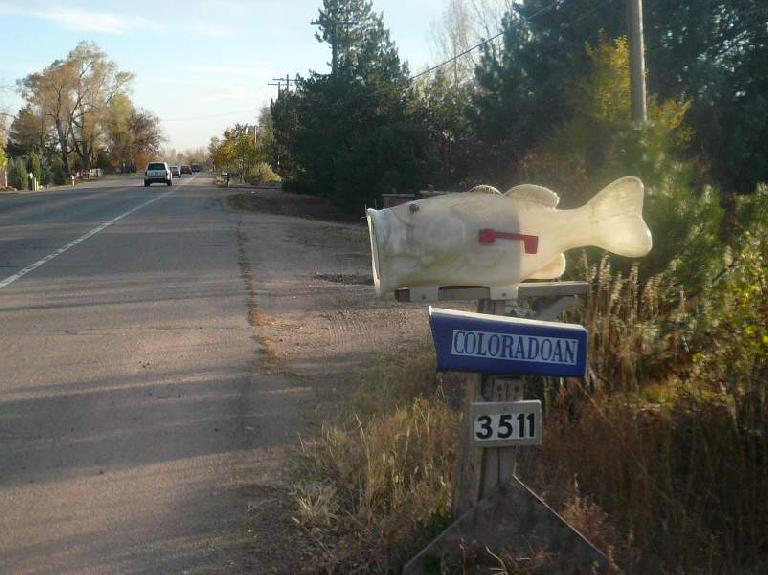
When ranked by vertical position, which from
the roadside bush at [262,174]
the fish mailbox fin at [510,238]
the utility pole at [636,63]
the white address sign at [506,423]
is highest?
the utility pole at [636,63]

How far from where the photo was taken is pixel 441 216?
3771 mm

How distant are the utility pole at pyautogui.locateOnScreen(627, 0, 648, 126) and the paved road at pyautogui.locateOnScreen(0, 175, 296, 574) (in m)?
6.14

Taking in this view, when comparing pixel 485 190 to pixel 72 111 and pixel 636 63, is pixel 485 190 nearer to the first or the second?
pixel 636 63

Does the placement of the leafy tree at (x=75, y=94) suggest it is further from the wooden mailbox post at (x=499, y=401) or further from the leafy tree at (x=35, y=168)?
the wooden mailbox post at (x=499, y=401)

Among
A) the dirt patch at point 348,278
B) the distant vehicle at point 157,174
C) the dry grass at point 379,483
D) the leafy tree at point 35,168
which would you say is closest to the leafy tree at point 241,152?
the distant vehicle at point 157,174

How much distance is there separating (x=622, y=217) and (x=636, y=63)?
10.6 metres

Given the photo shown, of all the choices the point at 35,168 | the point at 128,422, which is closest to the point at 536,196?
the point at 128,422

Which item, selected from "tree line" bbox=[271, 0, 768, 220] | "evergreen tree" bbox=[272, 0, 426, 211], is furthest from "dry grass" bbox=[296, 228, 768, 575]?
"evergreen tree" bbox=[272, 0, 426, 211]

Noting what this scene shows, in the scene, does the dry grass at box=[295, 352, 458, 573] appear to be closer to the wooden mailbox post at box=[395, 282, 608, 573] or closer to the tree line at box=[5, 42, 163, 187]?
the wooden mailbox post at box=[395, 282, 608, 573]

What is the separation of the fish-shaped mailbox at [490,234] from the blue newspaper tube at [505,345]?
296 mm

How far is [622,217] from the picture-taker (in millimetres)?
3902

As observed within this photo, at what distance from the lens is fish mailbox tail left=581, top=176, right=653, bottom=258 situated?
3881mm

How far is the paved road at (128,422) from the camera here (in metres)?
Answer: 4.62

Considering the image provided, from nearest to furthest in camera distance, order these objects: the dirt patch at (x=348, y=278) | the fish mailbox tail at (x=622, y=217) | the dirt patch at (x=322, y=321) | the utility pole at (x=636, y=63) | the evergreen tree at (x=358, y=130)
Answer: the fish mailbox tail at (x=622, y=217) < the dirt patch at (x=322, y=321) < the utility pole at (x=636, y=63) < the dirt patch at (x=348, y=278) < the evergreen tree at (x=358, y=130)
